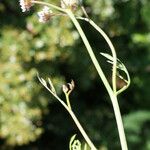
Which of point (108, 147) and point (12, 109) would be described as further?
point (108, 147)

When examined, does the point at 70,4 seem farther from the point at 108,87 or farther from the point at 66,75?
the point at 66,75

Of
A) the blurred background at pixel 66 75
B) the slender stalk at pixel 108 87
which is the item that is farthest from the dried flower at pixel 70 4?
the blurred background at pixel 66 75

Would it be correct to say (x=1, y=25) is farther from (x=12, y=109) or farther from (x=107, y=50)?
(x=107, y=50)

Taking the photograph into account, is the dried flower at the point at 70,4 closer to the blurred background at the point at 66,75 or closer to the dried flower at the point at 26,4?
the dried flower at the point at 26,4

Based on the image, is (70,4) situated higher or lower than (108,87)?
higher

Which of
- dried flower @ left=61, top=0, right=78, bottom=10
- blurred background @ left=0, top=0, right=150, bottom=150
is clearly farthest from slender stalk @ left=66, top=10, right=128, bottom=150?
blurred background @ left=0, top=0, right=150, bottom=150

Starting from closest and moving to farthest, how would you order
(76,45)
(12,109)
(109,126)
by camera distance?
(12,109) < (76,45) < (109,126)

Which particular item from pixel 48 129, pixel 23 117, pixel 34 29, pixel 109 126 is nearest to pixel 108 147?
pixel 109 126

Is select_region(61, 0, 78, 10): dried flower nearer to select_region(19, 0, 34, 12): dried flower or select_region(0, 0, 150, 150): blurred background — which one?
select_region(19, 0, 34, 12): dried flower

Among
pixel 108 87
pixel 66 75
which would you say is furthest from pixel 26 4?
pixel 66 75
